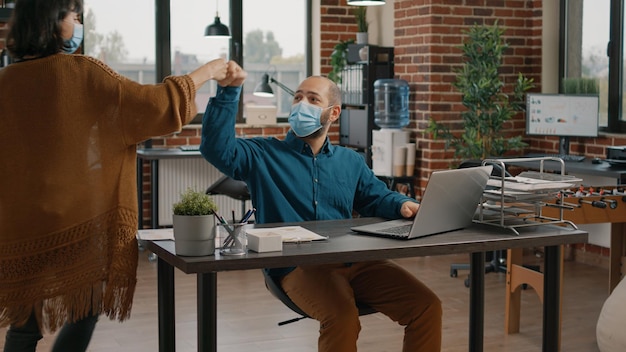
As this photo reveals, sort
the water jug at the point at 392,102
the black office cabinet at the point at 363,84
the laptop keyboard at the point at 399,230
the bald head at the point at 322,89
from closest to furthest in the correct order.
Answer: the laptop keyboard at the point at 399,230 → the bald head at the point at 322,89 → the water jug at the point at 392,102 → the black office cabinet at the point at 363,84

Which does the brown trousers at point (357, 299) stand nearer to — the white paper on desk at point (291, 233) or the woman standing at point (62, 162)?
the white paper on desk at point (291, 233)

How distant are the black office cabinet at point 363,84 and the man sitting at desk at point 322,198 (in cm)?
357

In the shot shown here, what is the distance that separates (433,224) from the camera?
9.16ft

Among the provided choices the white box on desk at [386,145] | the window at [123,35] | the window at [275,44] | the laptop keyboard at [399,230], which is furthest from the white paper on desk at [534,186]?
the window at [275,44]

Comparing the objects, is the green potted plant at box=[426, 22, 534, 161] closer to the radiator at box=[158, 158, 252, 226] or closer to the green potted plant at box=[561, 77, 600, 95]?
the green potted plant at box=[561, 77, 600, 95]

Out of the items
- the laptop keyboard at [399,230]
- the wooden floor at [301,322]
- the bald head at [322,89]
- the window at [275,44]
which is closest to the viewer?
the laptop keyboard at [399,230]

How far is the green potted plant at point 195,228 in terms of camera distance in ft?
7.86

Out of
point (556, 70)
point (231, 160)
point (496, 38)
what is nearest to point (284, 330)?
point (231, 160)

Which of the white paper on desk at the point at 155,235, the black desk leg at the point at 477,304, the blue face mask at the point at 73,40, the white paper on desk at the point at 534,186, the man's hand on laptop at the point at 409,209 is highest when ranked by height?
the blue face mask at the point at 73,40

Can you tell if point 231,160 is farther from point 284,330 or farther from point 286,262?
point 284,330

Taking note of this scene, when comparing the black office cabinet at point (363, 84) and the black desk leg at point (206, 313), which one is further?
the black office cabinet at point (363, 84)

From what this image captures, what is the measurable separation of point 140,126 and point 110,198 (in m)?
0.22

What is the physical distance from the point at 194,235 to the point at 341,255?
420 mm

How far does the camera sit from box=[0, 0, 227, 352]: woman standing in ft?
7.93
